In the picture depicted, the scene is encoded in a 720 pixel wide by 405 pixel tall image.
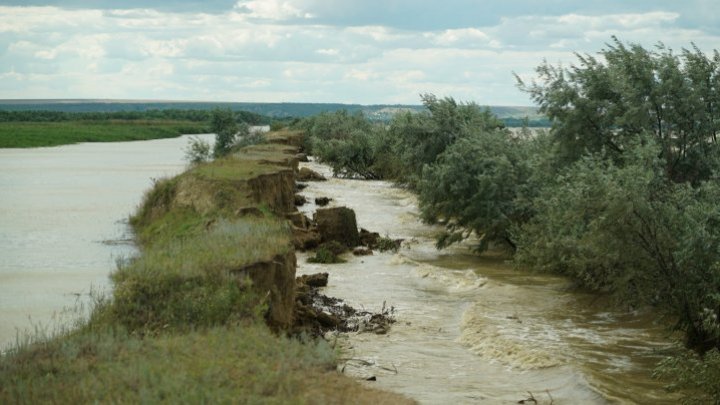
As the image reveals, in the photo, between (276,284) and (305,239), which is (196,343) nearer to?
(276,284)

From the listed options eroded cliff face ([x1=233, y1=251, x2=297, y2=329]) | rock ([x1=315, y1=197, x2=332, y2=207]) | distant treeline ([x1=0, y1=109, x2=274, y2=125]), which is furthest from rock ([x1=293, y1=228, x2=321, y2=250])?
distant treeline ([x1=0, y1=109, x2=274, y2=125])

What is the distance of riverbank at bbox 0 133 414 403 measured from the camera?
838 centimetres

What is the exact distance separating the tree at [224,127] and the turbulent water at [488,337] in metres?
29.9

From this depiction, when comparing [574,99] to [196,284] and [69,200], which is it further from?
[69,200]

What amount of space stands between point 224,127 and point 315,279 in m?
36.6

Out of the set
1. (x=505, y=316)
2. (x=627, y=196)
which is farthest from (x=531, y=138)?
(x=627, y=196)

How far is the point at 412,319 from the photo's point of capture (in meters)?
18.4

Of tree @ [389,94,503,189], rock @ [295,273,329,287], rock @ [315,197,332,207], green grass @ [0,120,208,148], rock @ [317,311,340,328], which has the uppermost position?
tree @ [389,94,503,189]

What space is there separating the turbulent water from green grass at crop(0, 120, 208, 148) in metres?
68.0

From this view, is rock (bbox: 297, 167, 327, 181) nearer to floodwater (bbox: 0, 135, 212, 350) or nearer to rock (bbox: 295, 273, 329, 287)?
floodwater (bbox: 0, 135, 212, 350)

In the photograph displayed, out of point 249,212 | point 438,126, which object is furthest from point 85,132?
point 249,212

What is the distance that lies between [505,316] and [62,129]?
93.9 metres

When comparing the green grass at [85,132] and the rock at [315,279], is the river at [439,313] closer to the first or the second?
the rock at [315,279]

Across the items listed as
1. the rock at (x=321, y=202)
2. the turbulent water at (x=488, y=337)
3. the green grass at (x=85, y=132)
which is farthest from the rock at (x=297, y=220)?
the green grass at (x=85, y=132)
